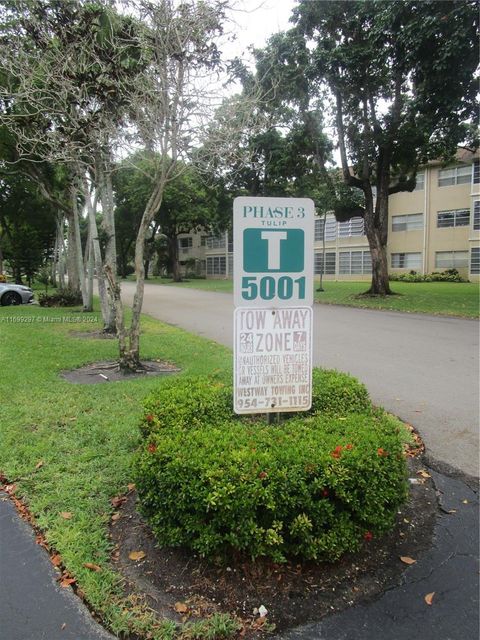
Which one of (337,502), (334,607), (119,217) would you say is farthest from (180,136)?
(119,217)

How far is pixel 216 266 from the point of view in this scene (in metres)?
50.7

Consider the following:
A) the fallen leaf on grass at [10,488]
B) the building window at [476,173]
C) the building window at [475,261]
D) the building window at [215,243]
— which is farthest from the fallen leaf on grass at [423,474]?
the building window at [215,243]

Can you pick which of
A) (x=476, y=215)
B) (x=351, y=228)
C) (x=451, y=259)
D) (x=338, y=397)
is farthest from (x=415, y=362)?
(x=351, y=228)

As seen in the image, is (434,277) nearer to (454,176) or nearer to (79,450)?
(454,176)

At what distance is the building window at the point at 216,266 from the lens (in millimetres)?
49562

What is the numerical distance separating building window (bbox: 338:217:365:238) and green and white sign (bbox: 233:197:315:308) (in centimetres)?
3694

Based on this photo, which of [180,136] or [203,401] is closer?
[203,401]

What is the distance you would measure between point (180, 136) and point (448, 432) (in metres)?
4.73

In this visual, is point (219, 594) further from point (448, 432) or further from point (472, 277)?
point (472, 277)

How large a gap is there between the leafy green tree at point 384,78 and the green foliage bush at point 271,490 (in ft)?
37.5

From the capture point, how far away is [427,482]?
11.6 ft

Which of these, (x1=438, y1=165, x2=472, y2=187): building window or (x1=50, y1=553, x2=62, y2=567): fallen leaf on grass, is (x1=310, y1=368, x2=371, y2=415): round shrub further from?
(x1=438, y1=165, x2=472, y2=187): building window

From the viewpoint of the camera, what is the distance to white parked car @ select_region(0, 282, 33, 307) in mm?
19219

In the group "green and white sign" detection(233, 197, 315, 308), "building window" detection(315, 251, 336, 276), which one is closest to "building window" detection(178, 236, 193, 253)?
"building window" detection(315, 251, 336, 276)
